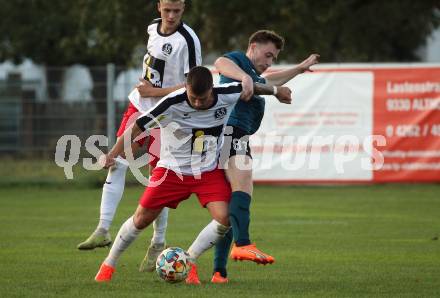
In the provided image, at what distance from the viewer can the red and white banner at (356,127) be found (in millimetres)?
18781

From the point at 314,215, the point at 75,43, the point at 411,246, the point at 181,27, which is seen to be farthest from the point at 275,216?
the point at 75,43

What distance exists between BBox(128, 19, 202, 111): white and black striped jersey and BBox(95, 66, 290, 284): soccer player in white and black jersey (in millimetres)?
1083

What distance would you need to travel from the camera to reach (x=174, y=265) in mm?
8219

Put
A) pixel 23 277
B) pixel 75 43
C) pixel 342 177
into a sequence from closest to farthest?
1. pixel 23 277
2. pixel 342 177
3. pixel 75 43

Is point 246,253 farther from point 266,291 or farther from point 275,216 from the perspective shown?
point 275,216

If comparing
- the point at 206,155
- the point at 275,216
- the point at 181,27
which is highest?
the point at 181,27

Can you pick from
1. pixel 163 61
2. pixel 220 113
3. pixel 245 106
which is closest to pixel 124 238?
pixel 220 113

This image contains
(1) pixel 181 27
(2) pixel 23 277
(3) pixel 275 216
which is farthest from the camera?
(3) pixel 275 216

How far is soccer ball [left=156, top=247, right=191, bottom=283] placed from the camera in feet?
26.9

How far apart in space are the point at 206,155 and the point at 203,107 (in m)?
0.51

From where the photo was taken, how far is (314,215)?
47.8 feet

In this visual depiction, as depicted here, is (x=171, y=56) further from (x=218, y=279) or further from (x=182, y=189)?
(x=218, y=279)

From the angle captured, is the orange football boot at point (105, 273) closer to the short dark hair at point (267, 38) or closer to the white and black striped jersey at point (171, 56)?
the white and black striped jersey at point (171, 56)

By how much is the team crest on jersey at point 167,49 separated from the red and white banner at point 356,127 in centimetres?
956
